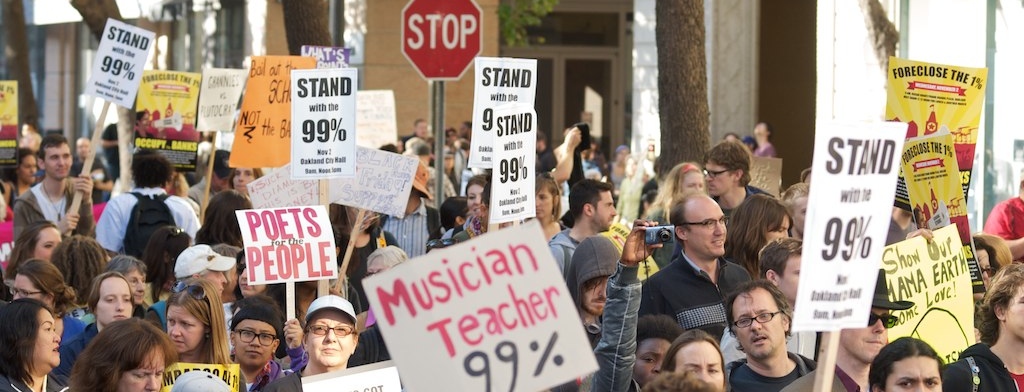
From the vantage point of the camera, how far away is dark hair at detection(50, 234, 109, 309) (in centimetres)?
986

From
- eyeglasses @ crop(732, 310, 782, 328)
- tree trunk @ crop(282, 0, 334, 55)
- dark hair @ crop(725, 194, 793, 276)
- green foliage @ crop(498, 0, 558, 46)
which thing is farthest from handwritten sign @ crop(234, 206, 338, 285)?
green foliage @ crop(498, 0, 558, 46)

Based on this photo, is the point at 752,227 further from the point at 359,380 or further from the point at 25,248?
the point at 25,248

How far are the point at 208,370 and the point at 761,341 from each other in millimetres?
2314

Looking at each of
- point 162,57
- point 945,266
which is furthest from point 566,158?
point 162,57

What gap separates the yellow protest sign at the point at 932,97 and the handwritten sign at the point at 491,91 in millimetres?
2082

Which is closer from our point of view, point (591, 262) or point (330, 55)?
point (591, 262)

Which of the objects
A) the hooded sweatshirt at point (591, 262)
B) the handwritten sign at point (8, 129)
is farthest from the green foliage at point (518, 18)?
the hooded sweatshirt at point (591, 262)

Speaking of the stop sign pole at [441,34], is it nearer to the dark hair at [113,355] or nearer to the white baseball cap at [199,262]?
the white baseball cap at [199,262]

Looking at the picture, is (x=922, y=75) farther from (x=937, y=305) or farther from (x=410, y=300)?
(x=410, y=300)

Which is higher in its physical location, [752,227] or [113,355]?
[752,227]

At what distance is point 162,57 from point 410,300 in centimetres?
3334

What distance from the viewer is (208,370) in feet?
24.1

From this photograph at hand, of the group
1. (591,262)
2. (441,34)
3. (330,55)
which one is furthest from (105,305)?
(330,55)

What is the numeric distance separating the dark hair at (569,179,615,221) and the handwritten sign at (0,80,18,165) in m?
8.70
